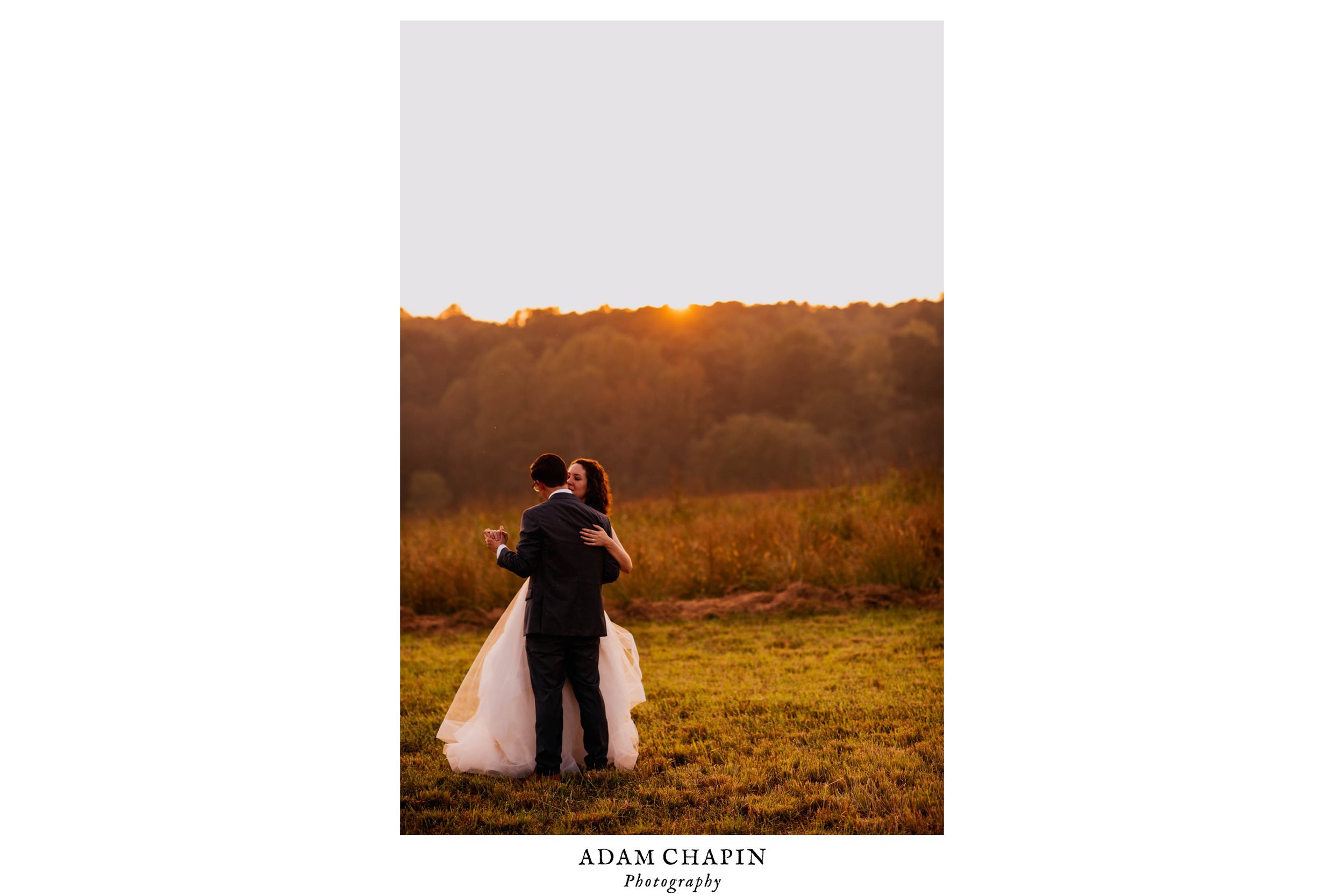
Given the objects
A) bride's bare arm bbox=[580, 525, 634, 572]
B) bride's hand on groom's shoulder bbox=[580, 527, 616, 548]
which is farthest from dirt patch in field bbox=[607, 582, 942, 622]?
bride's hand on groom's shoulder bbox=[580, 527, 616, 548]

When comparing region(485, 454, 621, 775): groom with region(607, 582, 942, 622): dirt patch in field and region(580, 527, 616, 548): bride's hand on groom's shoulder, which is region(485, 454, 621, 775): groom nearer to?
region(580, 527, 616, 548): bride's hand on groom's shoulder

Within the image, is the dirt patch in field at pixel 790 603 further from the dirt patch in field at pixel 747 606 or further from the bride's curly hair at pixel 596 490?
the bride's curly hair at pixel 596 490

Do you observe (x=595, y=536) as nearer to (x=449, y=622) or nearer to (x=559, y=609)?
(x=559, y=609)

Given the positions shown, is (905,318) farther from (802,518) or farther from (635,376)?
(802,518)

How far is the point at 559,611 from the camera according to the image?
5.02 meters

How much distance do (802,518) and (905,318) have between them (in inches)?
668

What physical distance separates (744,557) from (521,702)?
20.9 feet

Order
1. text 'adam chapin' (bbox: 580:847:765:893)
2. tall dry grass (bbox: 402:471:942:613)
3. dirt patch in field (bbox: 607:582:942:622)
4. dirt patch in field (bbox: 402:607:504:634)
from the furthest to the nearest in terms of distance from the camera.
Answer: tall dry grass (bbox: 402:471:942:613)
dirt patch in field (bbox: 402:607:504:634)
dirt patch in field (bbox: 607:582:942:622)
text 'adam chapin' (bbox: 580:847:765:893)

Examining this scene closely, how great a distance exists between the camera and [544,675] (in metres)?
5.07

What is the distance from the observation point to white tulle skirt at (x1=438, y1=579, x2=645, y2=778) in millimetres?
5160

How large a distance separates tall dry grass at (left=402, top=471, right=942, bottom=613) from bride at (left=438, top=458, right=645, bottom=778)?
503 cm

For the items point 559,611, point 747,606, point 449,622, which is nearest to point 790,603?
point 747,606

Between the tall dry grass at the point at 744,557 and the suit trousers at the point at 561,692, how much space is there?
17.3 feet

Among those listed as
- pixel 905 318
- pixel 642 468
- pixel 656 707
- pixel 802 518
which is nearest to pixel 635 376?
pixel 642 468
